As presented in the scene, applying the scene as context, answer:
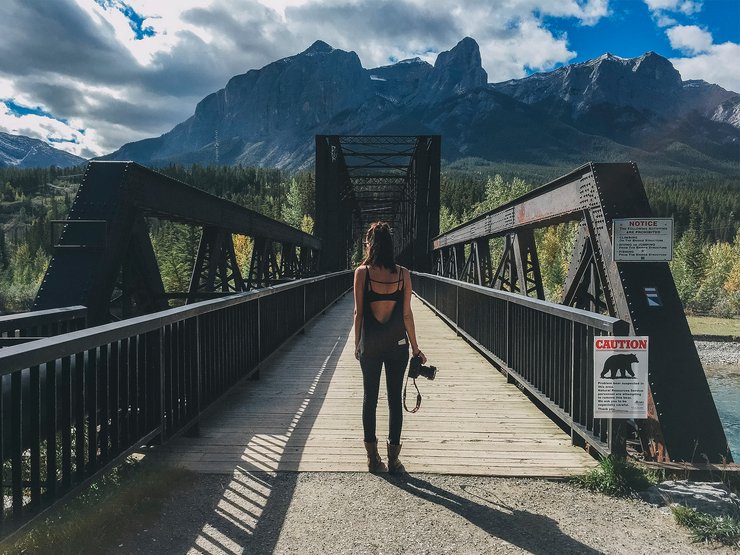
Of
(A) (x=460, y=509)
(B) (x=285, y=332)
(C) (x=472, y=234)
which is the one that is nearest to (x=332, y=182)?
(C) (x=472, y=234)

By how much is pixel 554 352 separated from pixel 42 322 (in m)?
4.60

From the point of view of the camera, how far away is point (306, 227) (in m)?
91.6

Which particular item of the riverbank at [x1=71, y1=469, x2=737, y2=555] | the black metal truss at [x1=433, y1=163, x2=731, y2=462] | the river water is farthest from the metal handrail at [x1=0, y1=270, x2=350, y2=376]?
the river water

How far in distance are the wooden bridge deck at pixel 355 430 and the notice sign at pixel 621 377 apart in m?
0.60

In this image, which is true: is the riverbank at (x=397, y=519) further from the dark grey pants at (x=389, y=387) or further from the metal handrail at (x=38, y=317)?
the metal handrail at (x=38, y=317)

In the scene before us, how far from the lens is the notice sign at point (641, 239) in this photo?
166 inches

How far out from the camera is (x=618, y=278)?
4.25 meters

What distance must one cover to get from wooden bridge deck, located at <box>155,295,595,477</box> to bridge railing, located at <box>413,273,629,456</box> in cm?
26

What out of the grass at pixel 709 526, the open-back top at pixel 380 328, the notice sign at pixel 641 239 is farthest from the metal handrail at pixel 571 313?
the open-back top at pixel 380 328

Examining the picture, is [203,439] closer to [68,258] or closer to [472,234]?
[68,258]

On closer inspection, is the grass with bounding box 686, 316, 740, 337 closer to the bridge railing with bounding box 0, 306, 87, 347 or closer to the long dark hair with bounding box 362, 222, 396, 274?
the long dark hair with bounding box 362, 222, 396, 274

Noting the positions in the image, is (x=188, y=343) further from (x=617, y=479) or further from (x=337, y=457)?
(x=617, y=479)

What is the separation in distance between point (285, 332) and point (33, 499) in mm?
6709

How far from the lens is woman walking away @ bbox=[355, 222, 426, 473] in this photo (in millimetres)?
3986
